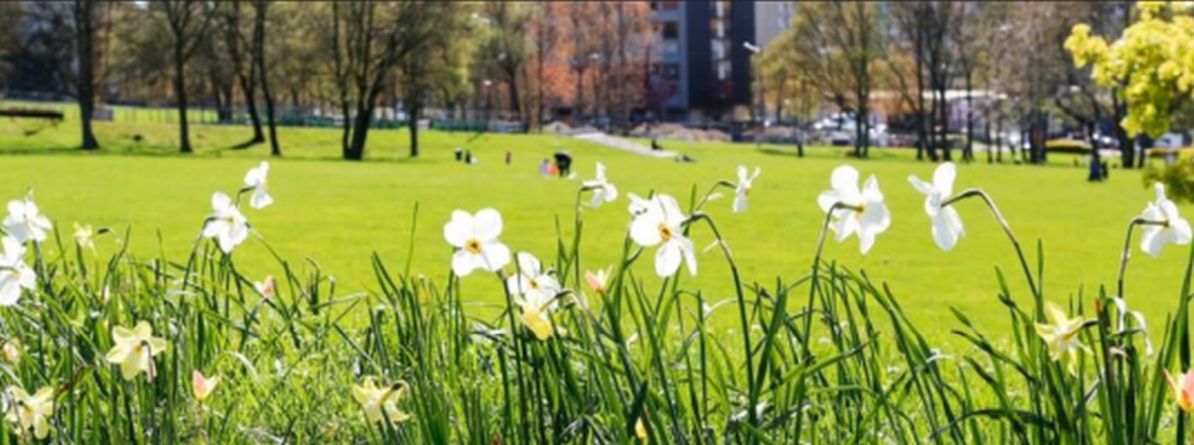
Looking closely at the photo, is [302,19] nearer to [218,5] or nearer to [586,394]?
[218,5]

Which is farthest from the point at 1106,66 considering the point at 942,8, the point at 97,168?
the point at 942,8

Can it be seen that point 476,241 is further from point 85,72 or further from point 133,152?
point 85,72

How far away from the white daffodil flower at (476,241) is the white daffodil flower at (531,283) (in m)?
0.11

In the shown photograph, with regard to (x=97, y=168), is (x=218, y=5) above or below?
above

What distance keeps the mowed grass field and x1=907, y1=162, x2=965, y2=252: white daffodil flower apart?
1.30 meters

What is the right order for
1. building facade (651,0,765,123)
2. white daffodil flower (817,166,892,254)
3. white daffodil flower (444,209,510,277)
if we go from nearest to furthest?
1. white daffodil flower (817,166,892,254)
2. white daffodil flower (444,209,510,277)
3. building facade (651,0,765,123)

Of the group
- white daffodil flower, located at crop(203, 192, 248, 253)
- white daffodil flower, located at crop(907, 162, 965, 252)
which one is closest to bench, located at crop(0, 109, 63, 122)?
white daffodil flower, located at crop(203, 192, 248, 253)

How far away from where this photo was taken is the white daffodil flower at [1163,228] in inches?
91.6

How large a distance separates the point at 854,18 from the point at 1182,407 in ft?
218

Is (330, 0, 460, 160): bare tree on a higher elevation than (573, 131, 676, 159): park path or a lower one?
higher

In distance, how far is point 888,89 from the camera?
74.4 metres

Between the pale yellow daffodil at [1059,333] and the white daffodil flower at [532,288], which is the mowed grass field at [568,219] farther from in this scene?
the pale yellow daffodil at [1059,333]

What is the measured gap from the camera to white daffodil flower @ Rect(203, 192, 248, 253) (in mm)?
3152

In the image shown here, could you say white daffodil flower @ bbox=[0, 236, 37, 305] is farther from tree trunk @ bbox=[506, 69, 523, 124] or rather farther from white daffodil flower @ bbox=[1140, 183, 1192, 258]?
tree trunk @ bbox=[506, 69, 523, 124]
